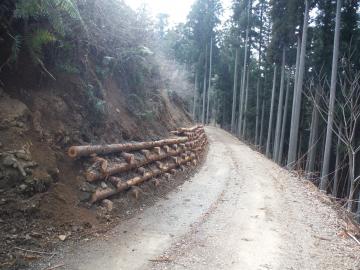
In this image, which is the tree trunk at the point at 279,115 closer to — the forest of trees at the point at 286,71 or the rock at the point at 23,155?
the forest of trees at the point at 286,71

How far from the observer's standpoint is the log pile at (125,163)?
534cm

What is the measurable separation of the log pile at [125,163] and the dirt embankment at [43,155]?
0.26m

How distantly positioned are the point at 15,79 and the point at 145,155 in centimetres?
311

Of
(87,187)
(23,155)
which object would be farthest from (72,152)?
(23,155)

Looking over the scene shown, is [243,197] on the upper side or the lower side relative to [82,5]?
lower

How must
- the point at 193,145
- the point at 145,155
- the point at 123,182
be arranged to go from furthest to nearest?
the point at 193,145, the point at 145,155, the point at 123,182

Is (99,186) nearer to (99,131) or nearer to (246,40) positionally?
(99,131)

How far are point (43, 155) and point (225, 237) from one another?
303 cm

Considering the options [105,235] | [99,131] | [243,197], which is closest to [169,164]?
[243,197]


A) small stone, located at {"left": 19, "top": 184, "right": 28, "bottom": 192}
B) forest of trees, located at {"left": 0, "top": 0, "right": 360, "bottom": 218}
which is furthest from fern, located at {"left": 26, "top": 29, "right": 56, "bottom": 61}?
small stone, located at {"left": 19, "top": 184, "right": 28, "bottom": 192}

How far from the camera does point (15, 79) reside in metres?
5.23

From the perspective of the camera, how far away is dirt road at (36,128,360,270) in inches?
166

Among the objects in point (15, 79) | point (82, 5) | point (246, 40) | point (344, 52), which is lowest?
point (15, 79)

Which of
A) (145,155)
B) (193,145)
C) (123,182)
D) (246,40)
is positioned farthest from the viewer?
(246,40)
